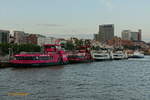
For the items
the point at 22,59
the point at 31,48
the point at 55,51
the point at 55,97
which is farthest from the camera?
the point at 31,48

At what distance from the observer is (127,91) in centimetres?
4053

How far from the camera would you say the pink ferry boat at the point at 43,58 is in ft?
253

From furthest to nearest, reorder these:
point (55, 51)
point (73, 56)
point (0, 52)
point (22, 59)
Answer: point (0, 52), point (73, 56), point (55, 51), point (22, 59)

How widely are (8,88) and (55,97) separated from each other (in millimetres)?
9062

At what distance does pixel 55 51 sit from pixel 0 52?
53483mm

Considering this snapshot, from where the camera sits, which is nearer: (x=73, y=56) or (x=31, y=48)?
(x=73, y=56)

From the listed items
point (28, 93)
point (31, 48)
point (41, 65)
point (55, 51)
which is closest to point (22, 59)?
point (41, 65)

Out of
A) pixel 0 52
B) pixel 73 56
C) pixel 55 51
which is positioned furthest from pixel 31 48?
pixel 55 51

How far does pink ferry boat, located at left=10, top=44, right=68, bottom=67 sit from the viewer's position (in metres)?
77.0

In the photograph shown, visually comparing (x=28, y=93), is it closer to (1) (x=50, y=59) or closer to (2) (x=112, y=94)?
(2) (x=112, y=94)

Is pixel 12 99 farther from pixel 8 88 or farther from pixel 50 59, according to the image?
pixel 50 59

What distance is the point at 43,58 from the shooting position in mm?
83062

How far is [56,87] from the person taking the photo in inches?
1688

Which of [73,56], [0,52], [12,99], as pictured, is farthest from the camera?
[0,52]
